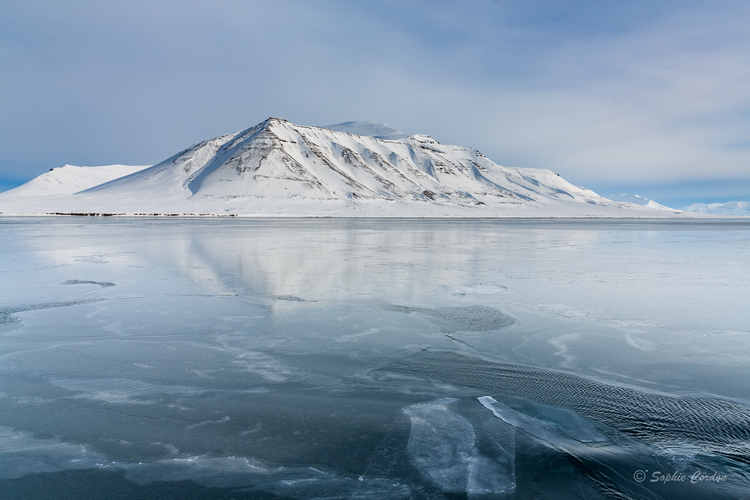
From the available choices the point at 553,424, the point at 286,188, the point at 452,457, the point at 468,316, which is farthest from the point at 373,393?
the point at 286,188

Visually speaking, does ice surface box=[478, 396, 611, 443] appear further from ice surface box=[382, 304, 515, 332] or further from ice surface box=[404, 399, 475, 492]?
ice surface box=[382, 304, 515, 332]

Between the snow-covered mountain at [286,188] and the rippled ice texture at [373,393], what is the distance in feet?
353

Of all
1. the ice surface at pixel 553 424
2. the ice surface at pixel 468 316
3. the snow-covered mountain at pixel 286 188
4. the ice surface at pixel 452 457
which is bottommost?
the ice surface at pixel 452 457

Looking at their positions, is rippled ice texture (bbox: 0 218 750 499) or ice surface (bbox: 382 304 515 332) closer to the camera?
rippled ice texture (bbox: 0 218 750 499)

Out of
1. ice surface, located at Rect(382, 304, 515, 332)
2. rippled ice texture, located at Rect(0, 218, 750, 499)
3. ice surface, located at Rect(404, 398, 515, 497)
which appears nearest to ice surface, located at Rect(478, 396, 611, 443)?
rippled ice texture, located at Rect(0, 218, 750, 499)

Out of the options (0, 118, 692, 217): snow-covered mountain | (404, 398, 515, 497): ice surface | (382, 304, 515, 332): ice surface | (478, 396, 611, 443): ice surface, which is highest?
(0, 118, 692, 217): snow-covered mountain

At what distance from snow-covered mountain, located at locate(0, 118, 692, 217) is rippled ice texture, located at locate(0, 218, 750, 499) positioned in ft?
353

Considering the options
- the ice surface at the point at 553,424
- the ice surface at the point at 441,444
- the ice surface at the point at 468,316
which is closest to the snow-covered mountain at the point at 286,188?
the ice surface at the point at 468,316

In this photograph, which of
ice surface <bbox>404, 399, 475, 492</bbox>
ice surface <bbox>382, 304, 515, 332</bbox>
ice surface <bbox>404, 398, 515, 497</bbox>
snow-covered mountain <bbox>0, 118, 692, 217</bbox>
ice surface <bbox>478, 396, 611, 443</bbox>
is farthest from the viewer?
snow-covered mountain <bbox>0, 118, 692, 217</bbox>

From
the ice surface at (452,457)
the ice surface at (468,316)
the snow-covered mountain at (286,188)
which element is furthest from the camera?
the snow-covered mountain at (286,188)

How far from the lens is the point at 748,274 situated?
14797 millimetres

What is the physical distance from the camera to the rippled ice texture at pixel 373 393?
3.88 m

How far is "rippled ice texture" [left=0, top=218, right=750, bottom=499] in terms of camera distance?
153 inches

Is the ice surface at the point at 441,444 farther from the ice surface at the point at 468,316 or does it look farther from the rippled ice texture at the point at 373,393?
the ice surface at the point at 468,316
